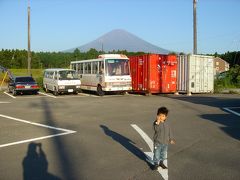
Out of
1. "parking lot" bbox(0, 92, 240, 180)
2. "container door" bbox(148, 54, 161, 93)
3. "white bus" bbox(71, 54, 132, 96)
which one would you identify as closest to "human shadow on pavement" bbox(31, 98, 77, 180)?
"parking lot" bbox(0, 92, 240, 180)

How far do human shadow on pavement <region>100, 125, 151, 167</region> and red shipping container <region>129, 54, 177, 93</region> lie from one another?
13.9 m

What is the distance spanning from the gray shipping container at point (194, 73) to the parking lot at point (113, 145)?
35.6 feet

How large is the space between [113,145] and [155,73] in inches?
660

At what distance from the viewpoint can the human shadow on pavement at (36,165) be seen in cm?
639

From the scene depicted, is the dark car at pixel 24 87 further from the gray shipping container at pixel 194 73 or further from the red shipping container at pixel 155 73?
the gray shipping container at pixel 194 73

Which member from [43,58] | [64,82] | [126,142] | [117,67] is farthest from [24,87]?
[43,58]

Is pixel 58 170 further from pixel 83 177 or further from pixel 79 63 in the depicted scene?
pixel 79 63

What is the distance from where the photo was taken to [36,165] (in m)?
7.15

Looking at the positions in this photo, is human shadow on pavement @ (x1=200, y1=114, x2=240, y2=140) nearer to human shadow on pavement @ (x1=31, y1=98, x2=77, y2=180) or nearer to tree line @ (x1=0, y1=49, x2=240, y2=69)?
human shadow on pavement @ (x1=31, y1=98, x2=77, y2=180)

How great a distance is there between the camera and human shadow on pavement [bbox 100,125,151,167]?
793 centimetres

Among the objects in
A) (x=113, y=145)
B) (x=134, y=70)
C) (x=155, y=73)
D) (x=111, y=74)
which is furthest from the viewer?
Result: (x=134, y=70)

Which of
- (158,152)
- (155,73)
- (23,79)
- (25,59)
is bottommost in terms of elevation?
(158,152)

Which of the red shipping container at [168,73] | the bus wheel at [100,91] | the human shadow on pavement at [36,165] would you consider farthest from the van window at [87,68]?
the human shadow on pavement at [36,165]

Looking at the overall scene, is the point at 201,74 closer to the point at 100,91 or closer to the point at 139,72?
the point at 139,72
